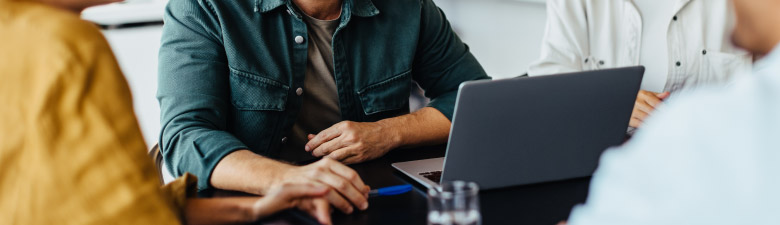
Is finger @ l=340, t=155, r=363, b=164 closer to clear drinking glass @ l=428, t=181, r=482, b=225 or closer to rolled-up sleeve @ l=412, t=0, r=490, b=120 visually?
rolled-up sleeve @ l=412, t=0, r=490, b=120

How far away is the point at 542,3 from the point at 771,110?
2.38 m

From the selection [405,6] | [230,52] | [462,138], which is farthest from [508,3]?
[462,138]

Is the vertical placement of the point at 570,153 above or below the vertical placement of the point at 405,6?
below

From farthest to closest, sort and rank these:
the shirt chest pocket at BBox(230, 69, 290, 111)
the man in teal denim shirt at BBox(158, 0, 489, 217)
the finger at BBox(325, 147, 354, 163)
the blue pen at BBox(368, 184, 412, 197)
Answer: the shirt chest pocket at BBox(230, 69, 290, 111)
the finger at BBox(325, 147, 354, 163)
the man in teal denim shirt at BBox(158, 0, 489, 217)
the blue pen at BBox(368, 184, 412, 197)

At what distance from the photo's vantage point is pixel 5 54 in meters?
0.81

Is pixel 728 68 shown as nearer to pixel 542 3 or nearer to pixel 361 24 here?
pixel 542 3

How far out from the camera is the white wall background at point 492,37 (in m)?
3.13

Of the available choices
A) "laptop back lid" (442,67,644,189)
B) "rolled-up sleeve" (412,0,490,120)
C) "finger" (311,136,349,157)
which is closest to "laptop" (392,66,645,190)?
"laptop back lid" (442,67,644,189)

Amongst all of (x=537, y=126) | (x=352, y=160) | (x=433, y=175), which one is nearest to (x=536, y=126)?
(x=537, y=126)

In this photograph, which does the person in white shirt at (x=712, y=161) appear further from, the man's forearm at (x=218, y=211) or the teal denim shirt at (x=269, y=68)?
the teal denim shirt at (x=269, y=68)

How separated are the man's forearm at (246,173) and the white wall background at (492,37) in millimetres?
1407

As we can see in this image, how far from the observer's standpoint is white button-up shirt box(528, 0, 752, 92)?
2.15 meters

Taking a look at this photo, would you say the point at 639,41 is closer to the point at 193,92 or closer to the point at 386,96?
the point at 386,96

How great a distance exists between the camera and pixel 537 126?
1.24 m
